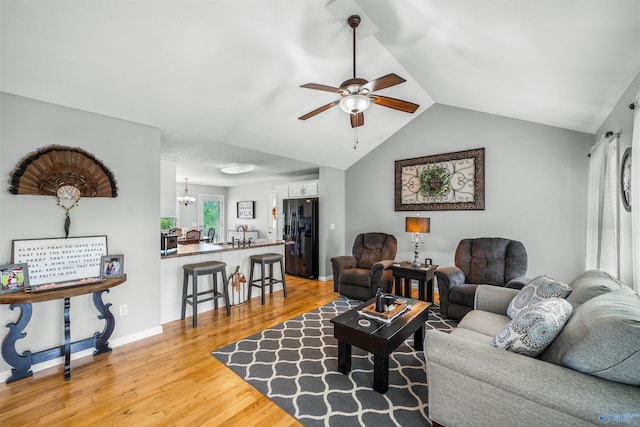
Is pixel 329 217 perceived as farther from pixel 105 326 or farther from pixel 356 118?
pixel 105 326

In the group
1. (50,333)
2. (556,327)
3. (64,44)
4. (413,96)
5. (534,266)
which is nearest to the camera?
(556,327)

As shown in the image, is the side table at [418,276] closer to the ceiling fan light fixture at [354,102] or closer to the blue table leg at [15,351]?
the ceiling fan light fixture at [354,102]

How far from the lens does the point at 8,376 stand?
7.31ft

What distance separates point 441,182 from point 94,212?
4.70 meters

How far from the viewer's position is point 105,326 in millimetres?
2695

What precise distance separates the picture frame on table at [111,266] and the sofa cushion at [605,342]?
11.6 ft

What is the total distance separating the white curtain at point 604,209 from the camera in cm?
241

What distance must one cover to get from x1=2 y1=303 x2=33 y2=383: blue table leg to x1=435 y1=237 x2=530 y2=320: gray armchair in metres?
4.24

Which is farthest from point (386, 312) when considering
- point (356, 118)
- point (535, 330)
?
point (356, 118)

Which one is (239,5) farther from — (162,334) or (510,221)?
(510,221)

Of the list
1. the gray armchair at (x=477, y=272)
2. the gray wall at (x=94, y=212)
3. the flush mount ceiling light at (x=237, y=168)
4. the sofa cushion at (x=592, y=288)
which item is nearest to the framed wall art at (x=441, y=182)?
the gray armchair at (x=477, y=272)

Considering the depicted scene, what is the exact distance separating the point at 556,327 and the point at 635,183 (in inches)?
46.5

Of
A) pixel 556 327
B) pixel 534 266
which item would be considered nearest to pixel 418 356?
pixel 556 327

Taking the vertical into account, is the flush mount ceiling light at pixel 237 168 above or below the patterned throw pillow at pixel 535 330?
above
